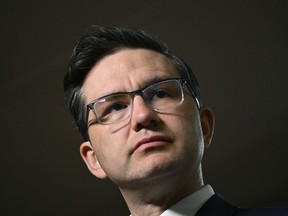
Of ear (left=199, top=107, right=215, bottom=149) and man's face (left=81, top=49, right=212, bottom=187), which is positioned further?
ear (left=199, top=107, right=215, bottom=149)

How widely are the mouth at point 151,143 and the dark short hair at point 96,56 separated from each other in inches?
8.3

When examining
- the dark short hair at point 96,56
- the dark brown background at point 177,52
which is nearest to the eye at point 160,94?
the dark short hair at point 96,56

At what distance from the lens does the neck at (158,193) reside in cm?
84

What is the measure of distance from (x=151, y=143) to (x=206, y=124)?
0.25 metres

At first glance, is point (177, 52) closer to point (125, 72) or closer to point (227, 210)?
point (125, 72)

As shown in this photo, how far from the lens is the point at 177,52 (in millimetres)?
1828

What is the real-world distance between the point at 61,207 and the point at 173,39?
1.47 meters

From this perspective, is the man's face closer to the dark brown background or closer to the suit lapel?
the suit lapel

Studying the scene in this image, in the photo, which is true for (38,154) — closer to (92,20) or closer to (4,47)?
(4,47)

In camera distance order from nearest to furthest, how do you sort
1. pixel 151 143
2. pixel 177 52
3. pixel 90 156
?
pixel 151 143
pixel 90 156
pixel 177 52

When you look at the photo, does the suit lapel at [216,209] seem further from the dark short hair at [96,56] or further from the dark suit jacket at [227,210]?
the dark short hair at [96,56]

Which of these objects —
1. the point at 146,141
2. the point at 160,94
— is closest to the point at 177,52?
the point at 160,94

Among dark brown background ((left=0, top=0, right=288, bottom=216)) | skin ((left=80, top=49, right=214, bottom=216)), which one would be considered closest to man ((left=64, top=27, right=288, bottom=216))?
skin ((left=80, top=49, right=214, bottom=216))

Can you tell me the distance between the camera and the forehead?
898mm
